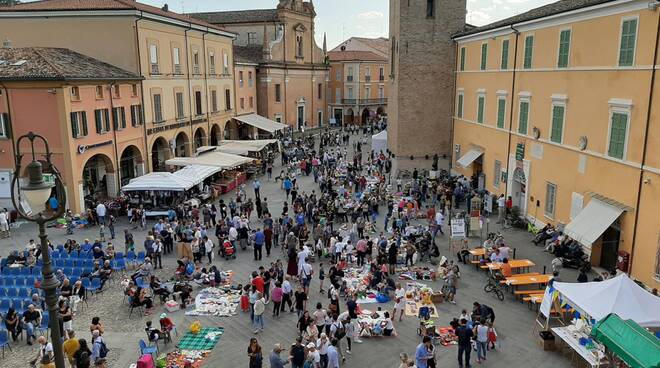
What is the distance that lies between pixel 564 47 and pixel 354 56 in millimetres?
50739

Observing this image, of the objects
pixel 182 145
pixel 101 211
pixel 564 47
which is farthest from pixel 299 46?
pixel 564 47

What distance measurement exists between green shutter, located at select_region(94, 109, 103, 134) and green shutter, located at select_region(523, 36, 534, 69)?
2072 centimetres

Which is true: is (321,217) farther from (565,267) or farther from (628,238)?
(628,238)

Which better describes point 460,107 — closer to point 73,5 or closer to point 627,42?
point 627,42

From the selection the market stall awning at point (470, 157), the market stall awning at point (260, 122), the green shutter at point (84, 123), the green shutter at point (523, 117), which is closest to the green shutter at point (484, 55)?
the market stall awning at point (470, 157)

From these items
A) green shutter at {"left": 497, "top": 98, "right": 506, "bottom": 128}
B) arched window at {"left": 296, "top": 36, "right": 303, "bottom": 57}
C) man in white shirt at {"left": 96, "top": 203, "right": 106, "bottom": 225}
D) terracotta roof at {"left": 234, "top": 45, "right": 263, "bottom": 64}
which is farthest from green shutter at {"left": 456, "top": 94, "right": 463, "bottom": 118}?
arched window at {"left": 296, "top": 36, "right": 303, "bottom": 57}

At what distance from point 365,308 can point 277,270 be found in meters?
2.99

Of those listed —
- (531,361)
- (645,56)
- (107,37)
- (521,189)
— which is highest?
(107,37)

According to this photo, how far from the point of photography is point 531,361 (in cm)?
1265

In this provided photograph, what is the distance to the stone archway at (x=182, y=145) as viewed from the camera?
3722cm

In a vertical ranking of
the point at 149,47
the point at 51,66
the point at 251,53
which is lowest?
the point at 51,66

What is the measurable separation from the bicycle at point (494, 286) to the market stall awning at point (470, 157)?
13264 millimetres

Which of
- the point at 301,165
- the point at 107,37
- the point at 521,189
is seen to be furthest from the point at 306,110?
the point at 521,189

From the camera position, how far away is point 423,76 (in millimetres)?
33000
